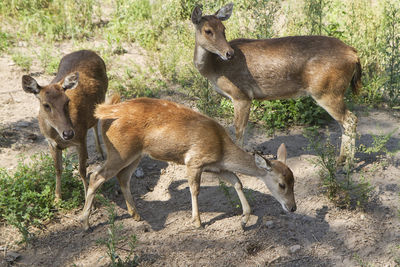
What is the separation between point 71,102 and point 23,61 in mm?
3580

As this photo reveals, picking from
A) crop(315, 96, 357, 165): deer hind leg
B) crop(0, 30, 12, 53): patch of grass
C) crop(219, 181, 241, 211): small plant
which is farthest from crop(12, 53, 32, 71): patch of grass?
crop(315, 96, 357, 165): deer hind leg

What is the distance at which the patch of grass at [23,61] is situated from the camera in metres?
9.04

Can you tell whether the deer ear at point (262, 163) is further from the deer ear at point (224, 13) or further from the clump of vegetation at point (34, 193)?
the deer ear at point (224, 13)

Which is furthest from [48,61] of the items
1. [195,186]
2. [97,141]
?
[195,186]

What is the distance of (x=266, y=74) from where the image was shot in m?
6.59

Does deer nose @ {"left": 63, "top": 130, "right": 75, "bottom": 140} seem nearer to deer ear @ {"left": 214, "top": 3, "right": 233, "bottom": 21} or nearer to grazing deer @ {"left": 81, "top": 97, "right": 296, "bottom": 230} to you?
grazing deer @ {"left": 81, "top": 97, "right": 296, "bottom": 230}

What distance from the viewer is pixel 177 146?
5508mm

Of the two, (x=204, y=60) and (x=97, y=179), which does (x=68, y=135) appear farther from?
(x=204, y=60)

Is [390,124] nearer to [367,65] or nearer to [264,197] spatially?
[367,65]

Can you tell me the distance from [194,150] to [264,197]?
126cm

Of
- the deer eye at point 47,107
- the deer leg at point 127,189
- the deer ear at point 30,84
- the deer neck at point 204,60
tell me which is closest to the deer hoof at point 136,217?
the deer leg at point 127,189

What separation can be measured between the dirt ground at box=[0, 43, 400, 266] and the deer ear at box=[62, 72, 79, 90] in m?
1.52

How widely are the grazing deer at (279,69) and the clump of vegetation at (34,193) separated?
93.2 inches

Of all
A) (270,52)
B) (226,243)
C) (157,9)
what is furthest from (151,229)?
(157,9)
